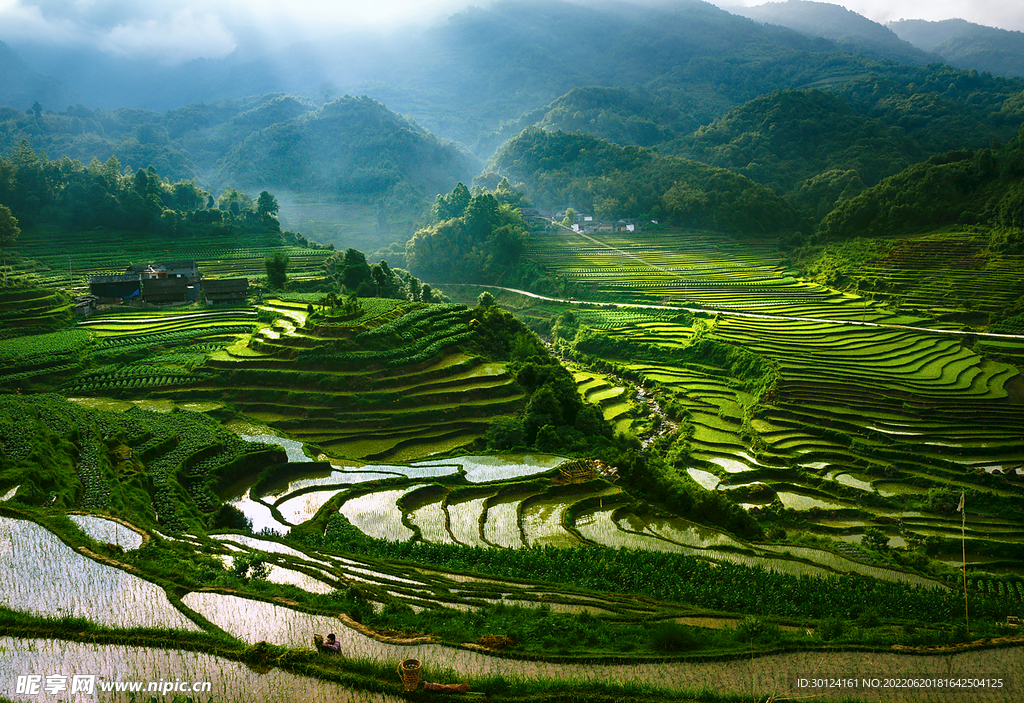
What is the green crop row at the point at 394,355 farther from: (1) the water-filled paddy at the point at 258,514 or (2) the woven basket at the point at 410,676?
(2) the woven basket at the point at 410,676

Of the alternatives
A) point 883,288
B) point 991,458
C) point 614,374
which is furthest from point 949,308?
point 614,374

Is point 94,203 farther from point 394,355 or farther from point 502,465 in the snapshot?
point 502,465

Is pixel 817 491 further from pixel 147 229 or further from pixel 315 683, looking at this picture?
pixel 147 229

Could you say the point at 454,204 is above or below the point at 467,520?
above

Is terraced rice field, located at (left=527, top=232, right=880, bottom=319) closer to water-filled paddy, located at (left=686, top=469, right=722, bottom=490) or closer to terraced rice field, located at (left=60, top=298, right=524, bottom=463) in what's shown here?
water-filled paddy, located at (left=686, top=469, right=722, bottom=490)

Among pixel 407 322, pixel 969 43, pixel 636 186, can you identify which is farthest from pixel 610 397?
pixel 969 43
